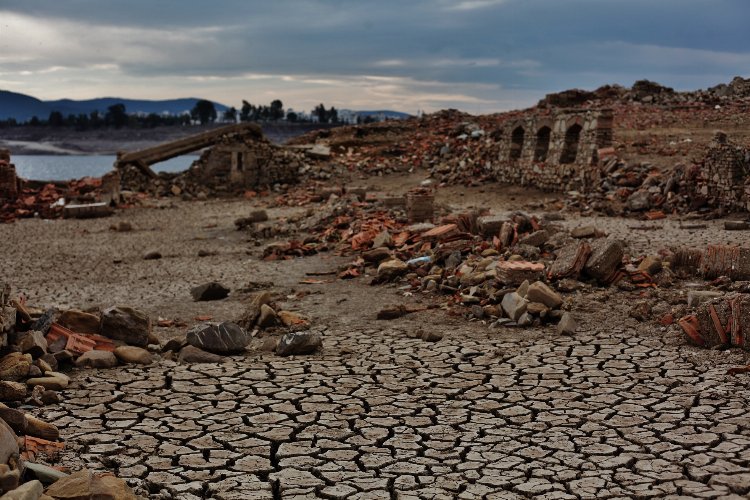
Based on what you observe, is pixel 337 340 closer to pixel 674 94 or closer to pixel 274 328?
pixel 274 328

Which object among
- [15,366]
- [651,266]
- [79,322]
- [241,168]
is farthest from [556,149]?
[15,366]

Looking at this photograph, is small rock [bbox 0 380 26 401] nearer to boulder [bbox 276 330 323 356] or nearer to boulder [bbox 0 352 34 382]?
boulder [bbox 0 352 34 382]

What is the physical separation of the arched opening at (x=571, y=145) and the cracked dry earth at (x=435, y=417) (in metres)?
11.3

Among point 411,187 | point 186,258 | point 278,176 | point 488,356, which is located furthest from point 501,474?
point 278,176

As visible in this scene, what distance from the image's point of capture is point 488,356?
7.47 metres

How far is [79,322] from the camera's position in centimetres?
791

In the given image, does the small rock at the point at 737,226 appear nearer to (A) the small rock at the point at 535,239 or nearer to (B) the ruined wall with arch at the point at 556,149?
(A) the small rock at the point at 535,239

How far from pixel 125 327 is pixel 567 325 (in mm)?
4781

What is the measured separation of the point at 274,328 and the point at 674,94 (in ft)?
94.5

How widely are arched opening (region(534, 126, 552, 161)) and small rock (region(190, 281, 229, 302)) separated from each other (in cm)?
1260

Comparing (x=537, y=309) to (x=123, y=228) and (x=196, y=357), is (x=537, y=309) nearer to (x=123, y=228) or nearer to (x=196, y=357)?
(x=196, y=357)

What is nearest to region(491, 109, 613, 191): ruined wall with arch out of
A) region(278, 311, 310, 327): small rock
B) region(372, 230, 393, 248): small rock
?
region(372, 230, 393, 248): small rock

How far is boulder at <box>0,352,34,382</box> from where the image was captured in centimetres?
629

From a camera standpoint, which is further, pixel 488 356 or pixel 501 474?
pixel 488 356
